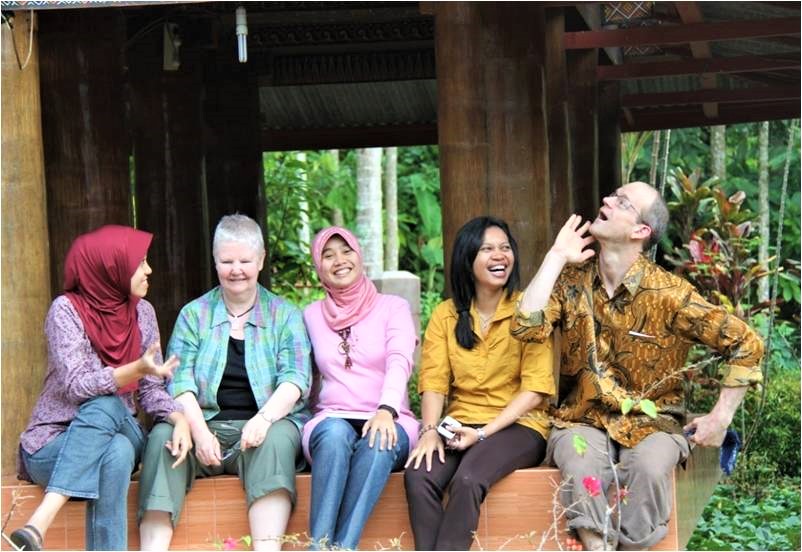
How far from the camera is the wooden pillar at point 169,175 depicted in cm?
1050

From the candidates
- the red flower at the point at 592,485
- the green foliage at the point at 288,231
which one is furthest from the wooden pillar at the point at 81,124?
the green foliage at the point at 288,231

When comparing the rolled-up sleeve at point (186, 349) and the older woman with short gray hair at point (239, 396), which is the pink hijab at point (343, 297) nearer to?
the older woman with short gray hair at point (239, 396)

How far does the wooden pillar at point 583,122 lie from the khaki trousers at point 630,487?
573 centimetres

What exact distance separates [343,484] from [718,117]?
10.1 metres

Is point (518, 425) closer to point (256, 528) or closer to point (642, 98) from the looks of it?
point (256, 528)

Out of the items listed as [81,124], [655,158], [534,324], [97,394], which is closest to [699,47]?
[81,124]

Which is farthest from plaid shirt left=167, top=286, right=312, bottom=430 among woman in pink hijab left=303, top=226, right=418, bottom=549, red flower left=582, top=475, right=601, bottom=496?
red flower left=582, top=475, right=601, bottom=496

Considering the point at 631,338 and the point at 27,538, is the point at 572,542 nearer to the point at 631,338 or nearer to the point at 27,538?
the point at 631,338

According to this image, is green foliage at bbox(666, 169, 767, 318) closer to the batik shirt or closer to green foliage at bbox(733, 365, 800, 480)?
green foliage at bbox(733, 365, 800, 480)

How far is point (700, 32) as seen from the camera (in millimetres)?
Answer: 8578

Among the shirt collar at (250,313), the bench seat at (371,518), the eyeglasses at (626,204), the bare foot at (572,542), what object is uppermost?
the eyeglasses at (626,204)

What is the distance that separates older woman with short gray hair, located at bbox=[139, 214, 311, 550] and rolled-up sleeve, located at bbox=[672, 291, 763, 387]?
144 centimetres

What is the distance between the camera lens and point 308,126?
15.6m

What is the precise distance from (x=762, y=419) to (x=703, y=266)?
4.05 ft
